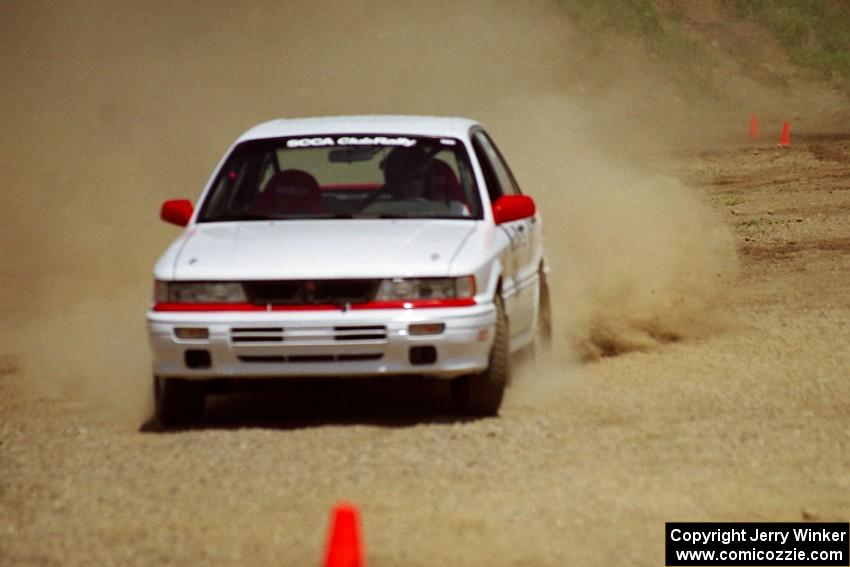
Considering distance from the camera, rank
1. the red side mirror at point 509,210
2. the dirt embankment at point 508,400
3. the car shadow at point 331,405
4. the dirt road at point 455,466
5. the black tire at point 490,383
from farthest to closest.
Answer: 1. the red side mirror at point 509,210
2. the car shadow at point 331,405
3. the black tire at point 490,383
4. the dirt embankment at point 508,400
5. the dirt road at point 455,466

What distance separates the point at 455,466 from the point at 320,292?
128cm

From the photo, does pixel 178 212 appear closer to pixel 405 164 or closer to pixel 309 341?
pixel 405 164

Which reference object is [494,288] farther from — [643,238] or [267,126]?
[643,238]

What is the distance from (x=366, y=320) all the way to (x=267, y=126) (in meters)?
2.37

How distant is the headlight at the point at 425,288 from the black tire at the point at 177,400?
42.6 inches

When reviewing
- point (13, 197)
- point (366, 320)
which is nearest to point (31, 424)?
point (366, 320)

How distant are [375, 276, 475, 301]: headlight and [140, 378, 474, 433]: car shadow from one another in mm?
664

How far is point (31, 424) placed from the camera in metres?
9.34

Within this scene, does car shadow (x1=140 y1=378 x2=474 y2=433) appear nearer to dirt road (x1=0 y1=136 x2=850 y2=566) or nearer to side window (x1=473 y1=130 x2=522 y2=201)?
dirt road (x1=0 y1=136 x2=850 y2=566)

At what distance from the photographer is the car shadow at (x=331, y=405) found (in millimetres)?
8906

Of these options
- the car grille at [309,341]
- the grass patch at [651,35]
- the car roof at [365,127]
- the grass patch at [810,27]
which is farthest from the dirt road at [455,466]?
the grass patch at [810,27]

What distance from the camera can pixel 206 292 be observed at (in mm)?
8570

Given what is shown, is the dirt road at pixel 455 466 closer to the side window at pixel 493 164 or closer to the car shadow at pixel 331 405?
the car shadow at pixel 331 405

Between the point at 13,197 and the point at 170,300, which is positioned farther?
the point at 13,197
